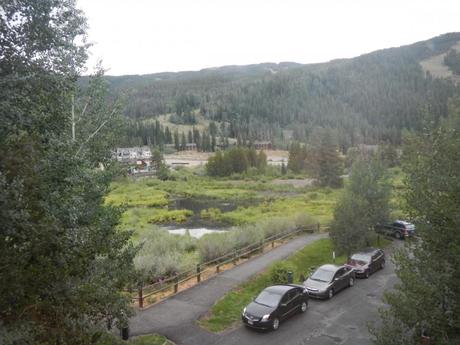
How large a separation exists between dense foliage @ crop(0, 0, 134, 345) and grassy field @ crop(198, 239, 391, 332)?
884 centimetres

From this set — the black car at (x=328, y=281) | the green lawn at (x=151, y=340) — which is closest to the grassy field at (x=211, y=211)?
the green lawn at (x=151, y=340)

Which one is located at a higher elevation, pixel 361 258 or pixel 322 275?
pixel 322 275

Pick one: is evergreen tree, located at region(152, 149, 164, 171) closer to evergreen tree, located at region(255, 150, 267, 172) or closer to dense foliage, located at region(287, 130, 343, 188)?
evergreen tree, located at region(255, 150, 267, 172)

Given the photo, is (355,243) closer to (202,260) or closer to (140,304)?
(202,260)

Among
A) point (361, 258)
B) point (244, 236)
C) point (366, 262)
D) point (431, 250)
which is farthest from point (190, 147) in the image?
point (431, 250)

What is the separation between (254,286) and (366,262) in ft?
25.2

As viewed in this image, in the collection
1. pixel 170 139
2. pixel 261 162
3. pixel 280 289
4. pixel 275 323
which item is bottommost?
pixel 261 162

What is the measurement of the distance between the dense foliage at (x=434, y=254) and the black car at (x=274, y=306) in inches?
202

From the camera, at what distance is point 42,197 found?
699 centimetres

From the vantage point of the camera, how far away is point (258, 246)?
29.2 metres

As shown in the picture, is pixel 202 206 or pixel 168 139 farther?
pixel 168 139

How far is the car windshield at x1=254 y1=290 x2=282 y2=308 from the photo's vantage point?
16.8 meters

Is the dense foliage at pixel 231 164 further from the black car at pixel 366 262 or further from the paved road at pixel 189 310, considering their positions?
the paved road at pixel 189 310

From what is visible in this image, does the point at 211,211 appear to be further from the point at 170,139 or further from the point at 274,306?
the point at 170,139
